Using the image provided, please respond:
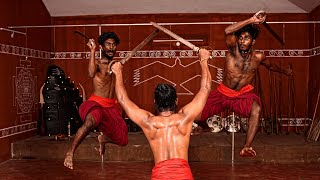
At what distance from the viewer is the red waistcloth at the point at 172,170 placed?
345cm

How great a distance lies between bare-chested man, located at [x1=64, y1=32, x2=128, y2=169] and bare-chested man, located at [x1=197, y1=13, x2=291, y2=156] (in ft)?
3.20

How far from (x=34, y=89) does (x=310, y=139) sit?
4.85 m

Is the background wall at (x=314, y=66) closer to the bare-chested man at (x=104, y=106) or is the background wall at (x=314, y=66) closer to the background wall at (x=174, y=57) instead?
the background wall at (x=174, y=57)

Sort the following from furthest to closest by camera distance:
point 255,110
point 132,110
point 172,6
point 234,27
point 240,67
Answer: point 172,6
point 240,67
point 255,110
point 234,27
point 132,110

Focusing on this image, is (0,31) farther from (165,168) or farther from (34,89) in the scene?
(165,168)

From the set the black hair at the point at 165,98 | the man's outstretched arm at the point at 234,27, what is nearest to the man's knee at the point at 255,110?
the man's outstretched arm at the point at 234,27

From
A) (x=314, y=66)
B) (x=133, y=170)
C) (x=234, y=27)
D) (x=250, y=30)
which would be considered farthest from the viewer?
(x=314, y=66)

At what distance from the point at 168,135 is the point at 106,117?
6.65 feet

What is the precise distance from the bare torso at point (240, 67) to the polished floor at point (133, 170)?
52.4 inches

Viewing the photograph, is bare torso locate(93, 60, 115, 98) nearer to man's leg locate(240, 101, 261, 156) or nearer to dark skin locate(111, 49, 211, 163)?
man's leg locate(240, 101, 261, 156)

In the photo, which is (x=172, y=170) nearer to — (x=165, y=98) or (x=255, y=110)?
(x=165, y=98)

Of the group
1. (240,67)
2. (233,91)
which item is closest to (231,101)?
(233,91)

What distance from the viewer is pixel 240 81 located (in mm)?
5457

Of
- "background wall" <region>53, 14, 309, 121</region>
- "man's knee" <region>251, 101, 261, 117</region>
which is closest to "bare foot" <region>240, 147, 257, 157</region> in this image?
"man's knee" <region>251, 101, 261, 117</region>
